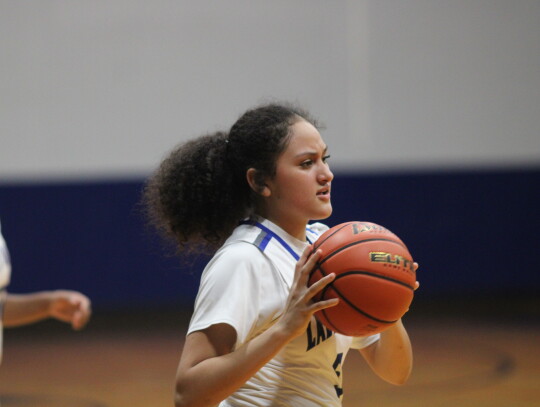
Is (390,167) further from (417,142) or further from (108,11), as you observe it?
(108,11)

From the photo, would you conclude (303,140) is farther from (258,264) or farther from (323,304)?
(323,304)

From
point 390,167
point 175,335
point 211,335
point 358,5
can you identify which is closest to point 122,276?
point 175,335

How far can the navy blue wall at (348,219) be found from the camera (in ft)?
22.4

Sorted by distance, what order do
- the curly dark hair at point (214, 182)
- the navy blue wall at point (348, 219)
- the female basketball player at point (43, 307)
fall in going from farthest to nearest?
the navy blue wall at point (348, 219) → the female basketball player at point (43, 307) → the curly dark hair at point (214, 182)

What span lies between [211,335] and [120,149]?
5.42 m

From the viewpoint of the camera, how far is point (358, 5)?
23.5ft

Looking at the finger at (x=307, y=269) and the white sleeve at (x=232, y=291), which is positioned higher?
the finger at (x=307, y=269)

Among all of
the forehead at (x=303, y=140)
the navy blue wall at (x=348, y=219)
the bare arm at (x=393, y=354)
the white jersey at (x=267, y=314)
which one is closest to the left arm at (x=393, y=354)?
the bare arm at (x=393, y=354)

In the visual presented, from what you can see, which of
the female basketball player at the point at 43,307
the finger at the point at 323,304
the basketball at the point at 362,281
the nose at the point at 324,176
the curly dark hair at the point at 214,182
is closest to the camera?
the finger at the point at 323,304

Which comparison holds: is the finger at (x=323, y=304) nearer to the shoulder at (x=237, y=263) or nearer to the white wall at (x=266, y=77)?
the shoulder at (x=237, y=263)

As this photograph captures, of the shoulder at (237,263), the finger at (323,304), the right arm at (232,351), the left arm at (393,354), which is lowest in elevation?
the left arm at (393,354)

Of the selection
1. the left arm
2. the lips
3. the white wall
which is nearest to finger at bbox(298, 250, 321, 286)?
the lips

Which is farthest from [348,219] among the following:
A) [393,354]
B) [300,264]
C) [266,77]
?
[300,264]

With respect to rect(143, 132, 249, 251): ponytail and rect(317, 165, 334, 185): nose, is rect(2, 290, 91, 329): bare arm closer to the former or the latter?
rect(143, 132, 249, 251): ponytail
